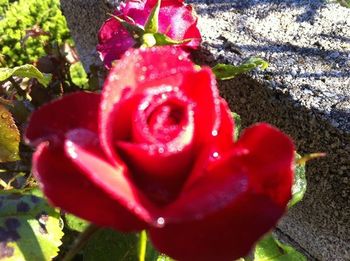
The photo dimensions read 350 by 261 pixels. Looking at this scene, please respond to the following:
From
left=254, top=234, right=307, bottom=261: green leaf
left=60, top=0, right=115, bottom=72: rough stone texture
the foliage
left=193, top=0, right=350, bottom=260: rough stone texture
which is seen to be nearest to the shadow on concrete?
left=193, top=0, right=350, bottom=260: rough stone texture

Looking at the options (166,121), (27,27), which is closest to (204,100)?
(166,121)

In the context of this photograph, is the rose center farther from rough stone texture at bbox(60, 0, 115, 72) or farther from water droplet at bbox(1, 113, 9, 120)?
rough stone texture at bbox(60, 0, 115, 72)

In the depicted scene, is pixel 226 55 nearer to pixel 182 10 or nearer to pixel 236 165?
pixel 182 10

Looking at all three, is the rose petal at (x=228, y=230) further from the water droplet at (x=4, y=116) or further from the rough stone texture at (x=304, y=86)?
the rough stone texture at (x=304, y=86)

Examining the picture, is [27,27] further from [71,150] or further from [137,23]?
[71,150]

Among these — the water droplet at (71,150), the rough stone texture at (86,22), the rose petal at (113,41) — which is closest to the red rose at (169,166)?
the water droplet at (71,150)

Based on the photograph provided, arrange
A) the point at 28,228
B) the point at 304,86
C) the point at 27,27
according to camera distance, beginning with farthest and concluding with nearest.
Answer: the point at 27,27 → the point at 304,86 → the point at 28,228
